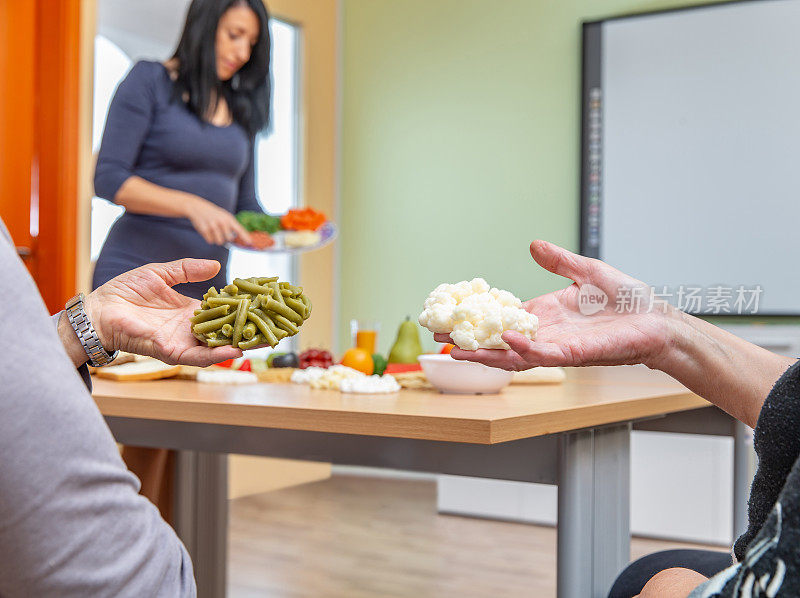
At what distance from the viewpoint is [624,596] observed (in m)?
0.88

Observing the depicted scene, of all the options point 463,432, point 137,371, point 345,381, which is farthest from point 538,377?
point 137,371

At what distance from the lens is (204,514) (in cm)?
177

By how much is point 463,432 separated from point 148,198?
37.9 inches

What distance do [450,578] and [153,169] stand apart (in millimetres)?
1276

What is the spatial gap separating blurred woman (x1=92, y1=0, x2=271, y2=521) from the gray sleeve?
48.5 inches

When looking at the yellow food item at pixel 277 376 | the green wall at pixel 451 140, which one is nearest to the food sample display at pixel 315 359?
the yellow food item at pixel 277 376

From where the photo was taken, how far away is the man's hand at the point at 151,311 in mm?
725

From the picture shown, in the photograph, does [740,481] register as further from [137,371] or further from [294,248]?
[137,371]

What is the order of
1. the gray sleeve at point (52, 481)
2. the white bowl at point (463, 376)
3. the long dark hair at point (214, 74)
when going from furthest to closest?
the long dark hair at point (214, 74) < the white bowl at point (463, 376) < the gray sleeve at point (52, 481)

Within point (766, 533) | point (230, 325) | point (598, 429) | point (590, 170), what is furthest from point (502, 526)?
point (766, 533)

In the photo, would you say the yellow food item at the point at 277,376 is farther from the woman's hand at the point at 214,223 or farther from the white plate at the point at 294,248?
the white plate at the point at 294,248

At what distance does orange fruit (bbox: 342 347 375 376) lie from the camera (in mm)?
1434

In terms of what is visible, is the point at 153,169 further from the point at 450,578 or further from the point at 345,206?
the point at 345,206

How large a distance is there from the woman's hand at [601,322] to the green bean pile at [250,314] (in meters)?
0.14
